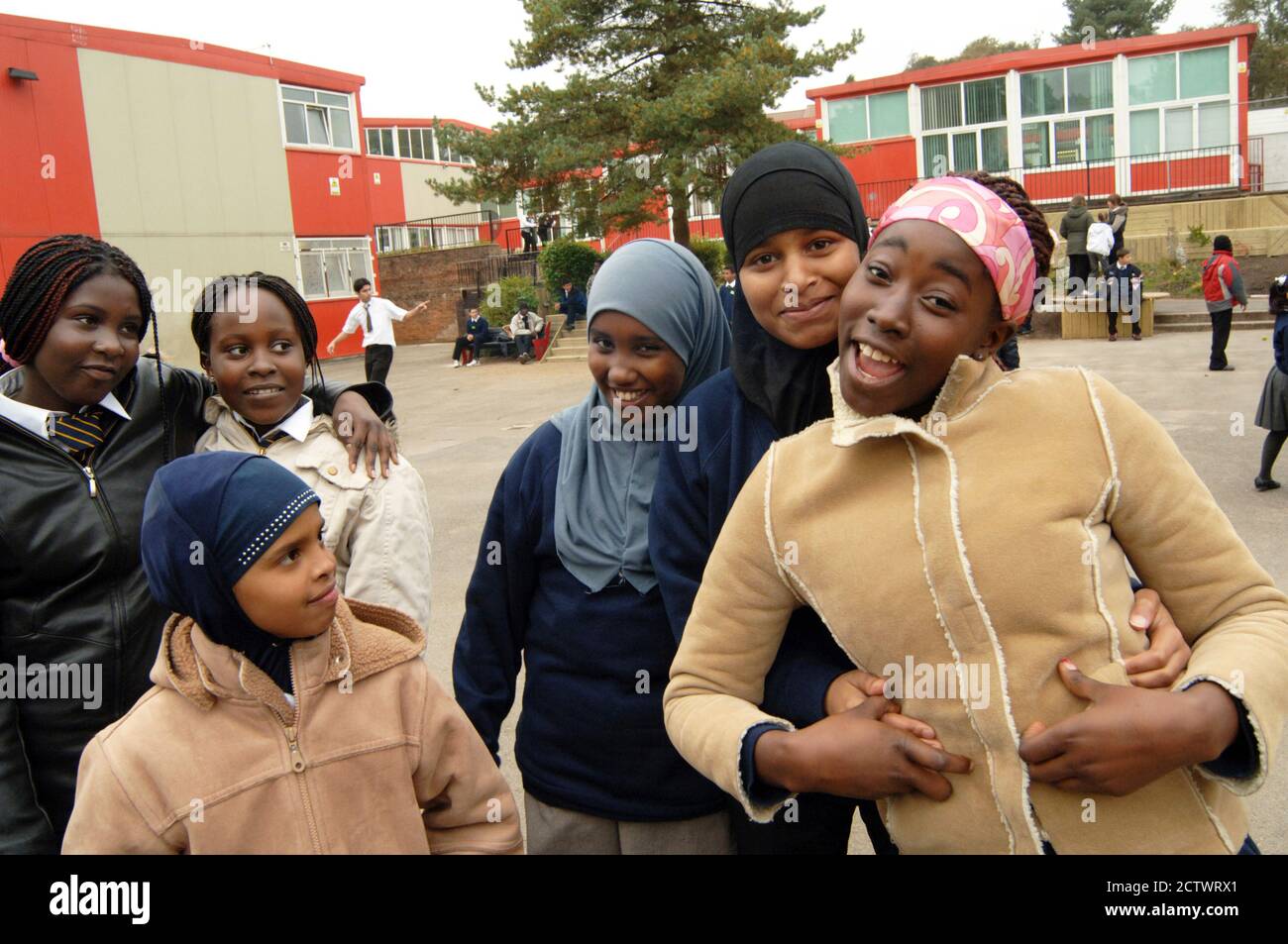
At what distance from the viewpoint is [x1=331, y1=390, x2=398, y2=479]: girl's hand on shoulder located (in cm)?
252

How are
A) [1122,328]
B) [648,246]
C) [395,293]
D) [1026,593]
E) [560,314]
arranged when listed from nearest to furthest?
[1026,593]
[648,246]
[1122,328]
[560,314]
[395,293]

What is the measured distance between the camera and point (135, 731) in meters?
1.82

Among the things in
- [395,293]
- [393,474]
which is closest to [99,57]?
[395,293]

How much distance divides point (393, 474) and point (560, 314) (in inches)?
894

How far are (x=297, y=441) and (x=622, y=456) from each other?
0.83m

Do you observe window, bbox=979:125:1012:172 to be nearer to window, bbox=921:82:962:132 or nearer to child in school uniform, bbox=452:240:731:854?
window, bbox=921:82:962:132

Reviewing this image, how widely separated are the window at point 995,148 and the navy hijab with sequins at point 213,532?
2918 centimetres

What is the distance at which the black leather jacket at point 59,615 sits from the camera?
2.15m

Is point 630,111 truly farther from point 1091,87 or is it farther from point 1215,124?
point 1215,124

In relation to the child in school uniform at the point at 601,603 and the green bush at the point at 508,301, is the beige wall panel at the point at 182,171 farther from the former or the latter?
the child in school uniform at the point at 601,603

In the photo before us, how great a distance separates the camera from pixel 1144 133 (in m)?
27.1

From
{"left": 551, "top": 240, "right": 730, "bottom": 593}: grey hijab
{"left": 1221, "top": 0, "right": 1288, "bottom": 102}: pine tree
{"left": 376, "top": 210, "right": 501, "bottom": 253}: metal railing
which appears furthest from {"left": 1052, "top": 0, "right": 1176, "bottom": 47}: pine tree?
{"left": 551, "top": 240, "right": 730, "bottom": 593}: grey hijab

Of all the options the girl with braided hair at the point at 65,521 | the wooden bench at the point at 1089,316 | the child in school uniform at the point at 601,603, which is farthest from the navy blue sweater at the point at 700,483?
the wooden bench at the point at 1089,316
